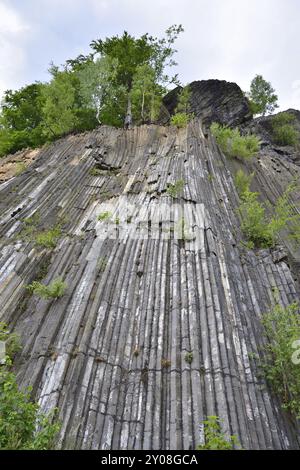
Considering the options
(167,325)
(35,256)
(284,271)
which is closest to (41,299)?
(35,256)

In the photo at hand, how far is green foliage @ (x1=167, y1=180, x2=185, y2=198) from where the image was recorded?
46.3 feet

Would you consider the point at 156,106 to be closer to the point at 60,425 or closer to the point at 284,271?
the point at 284,271

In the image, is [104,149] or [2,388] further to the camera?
[104,149]

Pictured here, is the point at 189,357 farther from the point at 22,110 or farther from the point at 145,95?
the point at 22,110

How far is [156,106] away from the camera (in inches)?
1073

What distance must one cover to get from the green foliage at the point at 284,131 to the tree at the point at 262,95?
6094mm

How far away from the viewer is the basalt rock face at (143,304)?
7.18m

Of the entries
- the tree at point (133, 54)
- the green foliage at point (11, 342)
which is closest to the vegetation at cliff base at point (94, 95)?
the tree at point (133, 54)

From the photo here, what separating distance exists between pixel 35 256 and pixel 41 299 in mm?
2144

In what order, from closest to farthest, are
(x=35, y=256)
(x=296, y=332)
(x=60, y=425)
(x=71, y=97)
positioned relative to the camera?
(x=60, y=425) < (x=296, y=332) < (x=35, y=256) < (x=71, y=97)

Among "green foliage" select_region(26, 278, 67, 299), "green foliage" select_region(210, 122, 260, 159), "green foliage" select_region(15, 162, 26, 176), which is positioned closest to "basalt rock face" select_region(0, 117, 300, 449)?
"green foliage" select_region(26, 278, 67, 299)

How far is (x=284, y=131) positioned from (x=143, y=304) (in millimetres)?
26576

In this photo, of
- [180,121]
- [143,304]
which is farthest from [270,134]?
[143,304]

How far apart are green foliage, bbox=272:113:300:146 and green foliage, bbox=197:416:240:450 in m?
29.0
